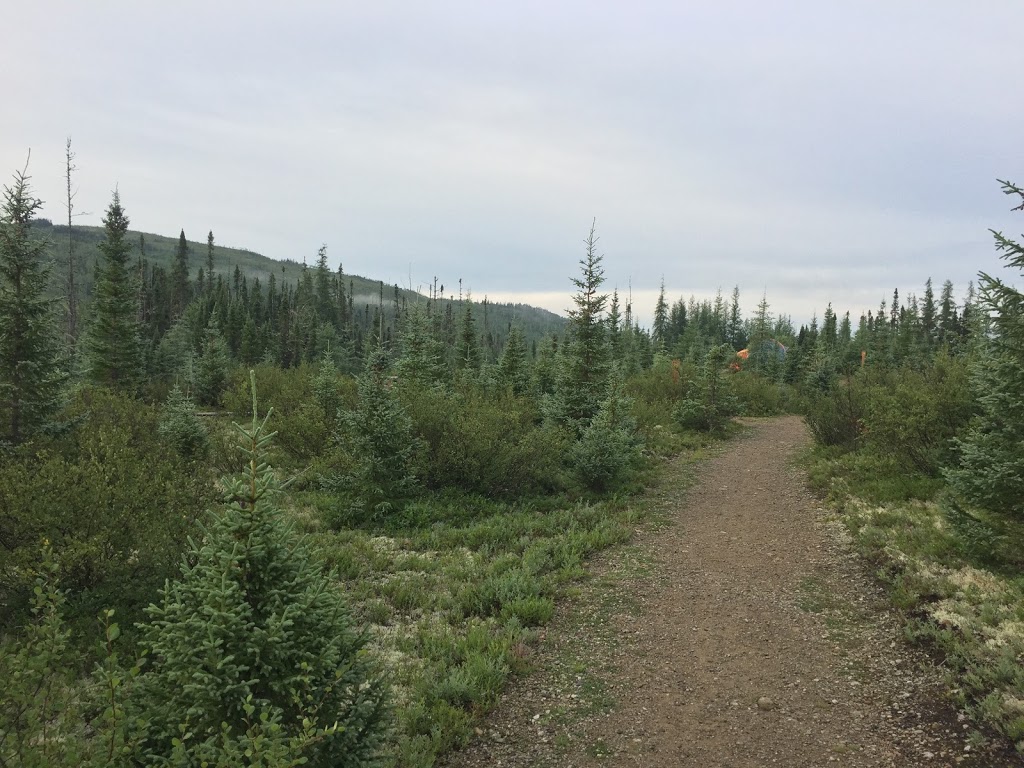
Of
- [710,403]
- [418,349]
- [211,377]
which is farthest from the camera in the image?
[211,377]

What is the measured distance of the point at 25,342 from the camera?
9906 mm

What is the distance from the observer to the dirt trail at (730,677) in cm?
492

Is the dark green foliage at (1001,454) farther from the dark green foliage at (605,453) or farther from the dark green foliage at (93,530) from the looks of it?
the dark green foliage at (93,530)

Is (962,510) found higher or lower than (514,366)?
lower

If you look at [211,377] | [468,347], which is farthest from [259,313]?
[468,347]

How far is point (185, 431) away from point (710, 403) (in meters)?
18.8

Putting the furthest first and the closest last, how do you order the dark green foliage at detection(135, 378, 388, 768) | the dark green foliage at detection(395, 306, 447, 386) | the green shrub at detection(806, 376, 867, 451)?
the dark green foliage at detection(395, 306, 447, 386), the green shrub at detection(806, 376, 867, 451), the dark green foliage at detection(135, 378, 388, 768)

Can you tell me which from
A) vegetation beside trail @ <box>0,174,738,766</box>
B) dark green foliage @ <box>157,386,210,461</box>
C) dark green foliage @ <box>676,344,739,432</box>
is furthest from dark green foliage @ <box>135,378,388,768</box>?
dark green foliage @ <box>676,344,739,432</box>

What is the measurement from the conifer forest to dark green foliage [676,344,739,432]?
A: 188 centimetres

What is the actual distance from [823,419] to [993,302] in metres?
10.3

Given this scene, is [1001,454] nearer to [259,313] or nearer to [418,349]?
[418,349]

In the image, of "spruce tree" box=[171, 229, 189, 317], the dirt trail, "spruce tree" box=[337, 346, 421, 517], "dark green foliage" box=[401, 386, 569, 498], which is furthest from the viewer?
"spruce tree" box=[171, 229, 189, 317]

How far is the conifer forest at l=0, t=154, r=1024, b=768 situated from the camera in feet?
10.3

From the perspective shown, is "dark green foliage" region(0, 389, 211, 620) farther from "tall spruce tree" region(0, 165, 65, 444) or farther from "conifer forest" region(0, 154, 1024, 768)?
"tall spruce tree" region(0, 165, 65, 444)
